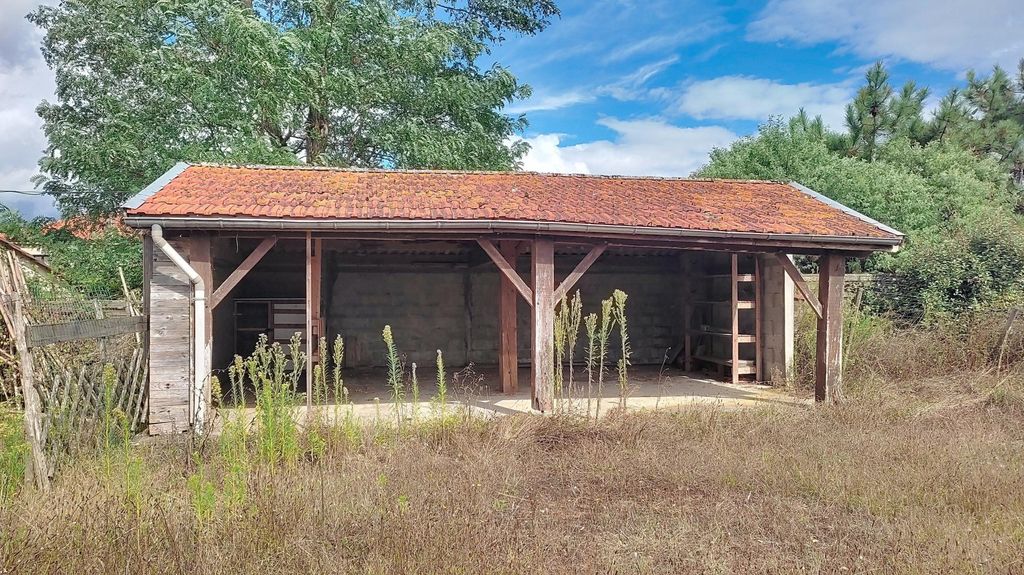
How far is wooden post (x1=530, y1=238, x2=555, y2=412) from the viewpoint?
23.4 ft

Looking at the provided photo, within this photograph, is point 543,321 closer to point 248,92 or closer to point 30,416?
point 30,416

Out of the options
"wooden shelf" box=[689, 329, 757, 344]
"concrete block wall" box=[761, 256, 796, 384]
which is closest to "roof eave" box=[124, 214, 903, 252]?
"concrete block wall" box=[761, 256, 796, 384]

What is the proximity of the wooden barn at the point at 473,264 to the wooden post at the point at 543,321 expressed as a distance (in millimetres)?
16

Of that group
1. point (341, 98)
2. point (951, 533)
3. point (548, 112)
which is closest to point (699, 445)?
point (951, 533)

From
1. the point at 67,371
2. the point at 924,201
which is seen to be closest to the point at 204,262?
the point at 67,371

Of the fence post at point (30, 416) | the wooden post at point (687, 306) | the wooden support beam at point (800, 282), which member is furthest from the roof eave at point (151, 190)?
the wooden post at point (687, 306)

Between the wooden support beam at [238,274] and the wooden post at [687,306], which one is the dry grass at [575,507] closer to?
the wooden support beam at [238,274]

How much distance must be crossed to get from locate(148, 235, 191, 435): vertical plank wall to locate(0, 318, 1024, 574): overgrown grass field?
4.83ft

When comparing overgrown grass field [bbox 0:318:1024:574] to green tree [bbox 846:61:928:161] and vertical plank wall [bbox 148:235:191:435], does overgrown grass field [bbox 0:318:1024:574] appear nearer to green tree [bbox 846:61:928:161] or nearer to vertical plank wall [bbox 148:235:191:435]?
vertical plank wall [bbox 148:235:191:435]

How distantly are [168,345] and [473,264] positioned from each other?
597 cm

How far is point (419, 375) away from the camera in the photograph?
10.8 meters

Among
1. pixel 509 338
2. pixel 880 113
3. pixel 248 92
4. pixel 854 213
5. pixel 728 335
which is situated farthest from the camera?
pixel 880 113

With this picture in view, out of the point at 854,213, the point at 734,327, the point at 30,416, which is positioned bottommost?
the point at 30,416

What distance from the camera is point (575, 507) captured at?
4258 mm
